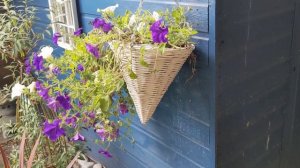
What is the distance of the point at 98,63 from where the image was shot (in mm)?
1576

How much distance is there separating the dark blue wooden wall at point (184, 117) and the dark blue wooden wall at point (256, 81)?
5 cm

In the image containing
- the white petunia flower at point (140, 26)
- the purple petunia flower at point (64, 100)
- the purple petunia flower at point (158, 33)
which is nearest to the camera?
the purple petunia flower at point (158, 33)

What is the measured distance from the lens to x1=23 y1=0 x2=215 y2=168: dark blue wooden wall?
4.64 ft

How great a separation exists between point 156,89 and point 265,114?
2.38 feet

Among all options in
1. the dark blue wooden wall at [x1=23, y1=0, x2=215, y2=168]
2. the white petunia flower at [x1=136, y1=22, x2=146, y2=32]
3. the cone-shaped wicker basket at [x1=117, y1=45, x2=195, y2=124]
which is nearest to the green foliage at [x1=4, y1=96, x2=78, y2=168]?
the dark blue wooden wall at [x1=23, y1=0, x2=215, y2=168]

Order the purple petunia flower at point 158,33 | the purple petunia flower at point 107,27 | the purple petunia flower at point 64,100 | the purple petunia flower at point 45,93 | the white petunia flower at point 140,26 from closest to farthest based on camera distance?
the purple petunia flower at point 158,33 < the white petunia flower at point 140,26 < the purple petunia flower at point 107,27 < the purple petunia flower at point 64,100 < the purple petunia flower at point 45,93

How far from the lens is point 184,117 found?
1651mm

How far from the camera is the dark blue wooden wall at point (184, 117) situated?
4.64 ft

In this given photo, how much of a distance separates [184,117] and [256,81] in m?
0.41

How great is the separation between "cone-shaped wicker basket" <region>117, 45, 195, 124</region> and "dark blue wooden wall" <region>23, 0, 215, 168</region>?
0.41 feet

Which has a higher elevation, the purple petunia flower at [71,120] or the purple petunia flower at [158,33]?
the purple petunia flower at [158,33]

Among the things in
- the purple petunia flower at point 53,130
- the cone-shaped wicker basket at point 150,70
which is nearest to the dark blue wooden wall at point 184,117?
the cone-shaped wicker basket at point 150,70

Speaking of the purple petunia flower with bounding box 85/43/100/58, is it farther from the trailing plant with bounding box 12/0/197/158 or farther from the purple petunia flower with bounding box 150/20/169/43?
the purple petunia flower with bounding box 150/20/169/43

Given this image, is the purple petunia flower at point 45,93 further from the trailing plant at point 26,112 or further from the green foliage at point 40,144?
the green foliage at point 40,144
